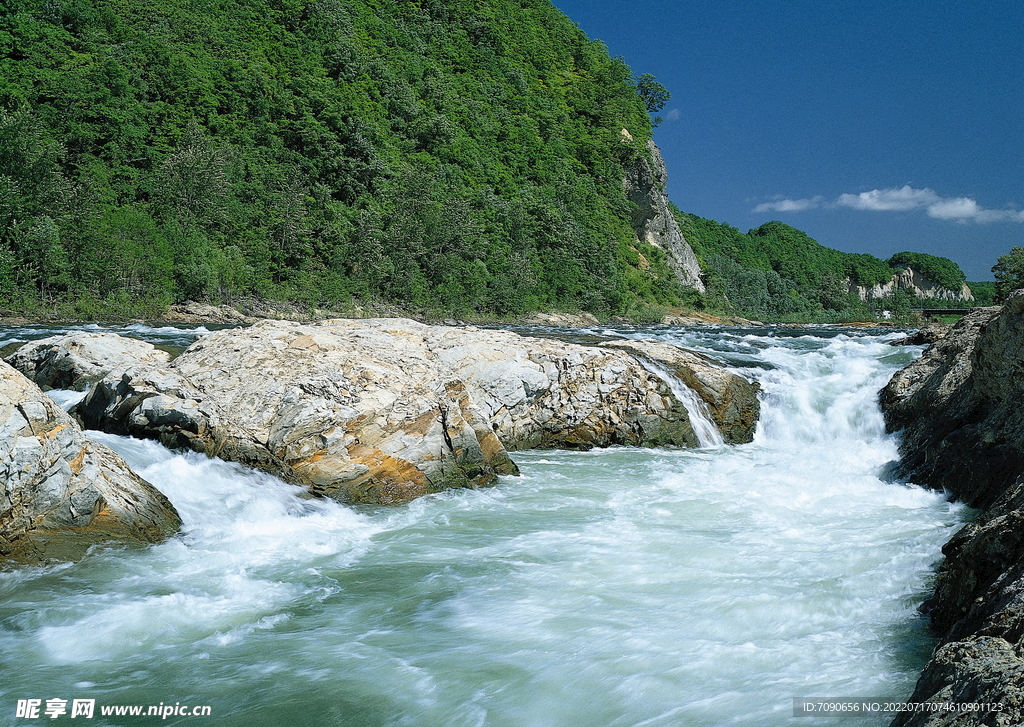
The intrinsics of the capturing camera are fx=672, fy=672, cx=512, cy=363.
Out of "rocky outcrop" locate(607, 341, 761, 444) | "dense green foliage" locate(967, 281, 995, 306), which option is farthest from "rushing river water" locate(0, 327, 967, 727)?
"dense green foliage" locate(967, 281, 995, 306)

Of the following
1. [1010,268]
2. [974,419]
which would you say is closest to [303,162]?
[974,419]

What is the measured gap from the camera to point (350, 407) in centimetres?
697

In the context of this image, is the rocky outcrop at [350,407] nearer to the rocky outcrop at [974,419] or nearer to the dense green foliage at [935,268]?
the rocky outcrop at [974,419]

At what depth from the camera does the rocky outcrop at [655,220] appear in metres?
66.4

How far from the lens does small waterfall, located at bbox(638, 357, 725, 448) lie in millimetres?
10102

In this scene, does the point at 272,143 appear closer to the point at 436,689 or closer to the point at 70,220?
the point at 70,220

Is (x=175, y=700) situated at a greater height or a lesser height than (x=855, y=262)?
lesser

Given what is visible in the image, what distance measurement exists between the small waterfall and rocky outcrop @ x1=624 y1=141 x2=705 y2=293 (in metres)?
56.3

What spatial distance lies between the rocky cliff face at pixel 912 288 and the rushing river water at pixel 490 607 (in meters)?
160

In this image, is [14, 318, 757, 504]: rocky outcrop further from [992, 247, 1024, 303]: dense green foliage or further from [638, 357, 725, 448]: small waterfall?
[992, 247, 1024, 303]: dense green foliage

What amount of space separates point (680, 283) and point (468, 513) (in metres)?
60.1

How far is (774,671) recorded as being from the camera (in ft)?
12.0

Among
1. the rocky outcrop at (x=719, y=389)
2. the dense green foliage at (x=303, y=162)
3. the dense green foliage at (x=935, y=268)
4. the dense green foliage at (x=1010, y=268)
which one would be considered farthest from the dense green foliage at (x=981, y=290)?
the rocky outcrop at (x=719, y=389)

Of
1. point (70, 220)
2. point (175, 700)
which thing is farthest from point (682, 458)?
point (70, 220)
